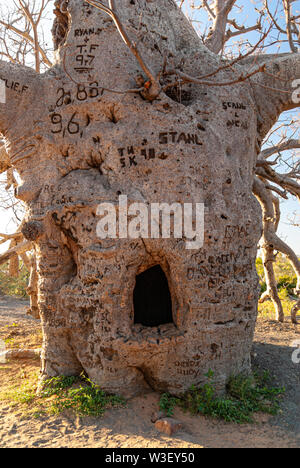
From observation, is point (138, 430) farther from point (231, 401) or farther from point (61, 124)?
point (61, 124)

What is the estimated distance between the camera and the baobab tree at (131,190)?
321 centimetres

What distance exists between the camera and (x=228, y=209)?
346cm

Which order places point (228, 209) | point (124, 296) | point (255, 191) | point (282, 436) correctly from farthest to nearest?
point (255, 191)
point (228, 209)
point (124, 296)
point (282, 436)

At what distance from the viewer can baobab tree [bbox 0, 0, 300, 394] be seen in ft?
10.5

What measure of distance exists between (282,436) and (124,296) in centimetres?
174

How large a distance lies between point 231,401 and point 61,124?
125 inches

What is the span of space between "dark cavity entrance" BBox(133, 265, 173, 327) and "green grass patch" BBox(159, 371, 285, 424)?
91 cm

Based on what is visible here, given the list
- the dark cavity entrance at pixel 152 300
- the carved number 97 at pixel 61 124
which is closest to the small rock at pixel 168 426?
the dark cavity entrance at pixel 152 300

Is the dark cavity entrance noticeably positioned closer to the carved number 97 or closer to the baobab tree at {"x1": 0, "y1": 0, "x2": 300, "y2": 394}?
the baobab tree at {"x1": 0, "y1": 0, "x2": 300, "y2": 394}

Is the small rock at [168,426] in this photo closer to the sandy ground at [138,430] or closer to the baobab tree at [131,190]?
the sandy ground at [138,430]

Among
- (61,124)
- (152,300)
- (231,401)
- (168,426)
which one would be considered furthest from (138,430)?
(61,124)

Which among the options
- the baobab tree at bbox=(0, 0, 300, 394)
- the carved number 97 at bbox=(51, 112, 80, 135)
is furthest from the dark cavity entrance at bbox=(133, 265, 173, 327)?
the carved number 97 at bbox=(51, 112, 80, 135)
